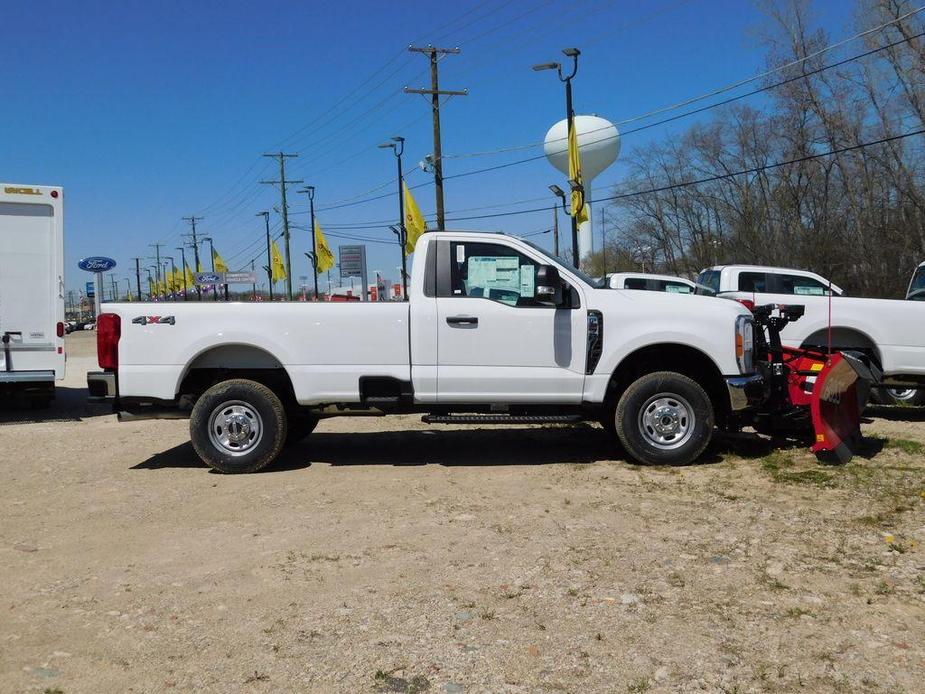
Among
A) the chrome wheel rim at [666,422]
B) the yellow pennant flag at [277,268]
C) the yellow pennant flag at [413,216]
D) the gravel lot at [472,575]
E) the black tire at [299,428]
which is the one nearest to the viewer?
the gravel lot at [472,575]

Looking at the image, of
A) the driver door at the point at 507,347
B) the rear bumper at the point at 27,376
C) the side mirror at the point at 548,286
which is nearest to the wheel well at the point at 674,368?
the driver door at the point at 507,347

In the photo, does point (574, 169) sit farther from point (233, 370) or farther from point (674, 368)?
point (233, 370)

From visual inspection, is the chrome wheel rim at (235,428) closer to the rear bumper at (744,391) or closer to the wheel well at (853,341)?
the rear bumper at (744,391)

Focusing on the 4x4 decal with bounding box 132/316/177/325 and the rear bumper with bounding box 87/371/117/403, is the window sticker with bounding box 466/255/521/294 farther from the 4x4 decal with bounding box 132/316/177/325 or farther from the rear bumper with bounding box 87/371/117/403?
the rear bumper with bounding box 87/371/117/403

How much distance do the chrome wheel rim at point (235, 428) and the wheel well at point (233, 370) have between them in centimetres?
38

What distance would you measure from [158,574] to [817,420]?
5366 millimetres

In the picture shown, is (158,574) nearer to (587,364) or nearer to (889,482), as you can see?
(587,364)

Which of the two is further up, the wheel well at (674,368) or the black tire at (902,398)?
the wheel well at (674,368)

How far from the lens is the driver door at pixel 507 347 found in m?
7.09

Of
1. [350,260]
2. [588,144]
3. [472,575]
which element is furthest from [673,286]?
[350,260]

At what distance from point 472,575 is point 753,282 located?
32.1 ft

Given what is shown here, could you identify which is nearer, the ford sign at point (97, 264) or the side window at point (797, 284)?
the side window at point (797, 284)

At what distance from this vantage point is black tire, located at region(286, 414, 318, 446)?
828 centimetres

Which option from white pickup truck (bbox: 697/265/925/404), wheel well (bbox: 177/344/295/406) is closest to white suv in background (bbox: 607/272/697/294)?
white pickup truck (bbox: 697/265/925/404)
